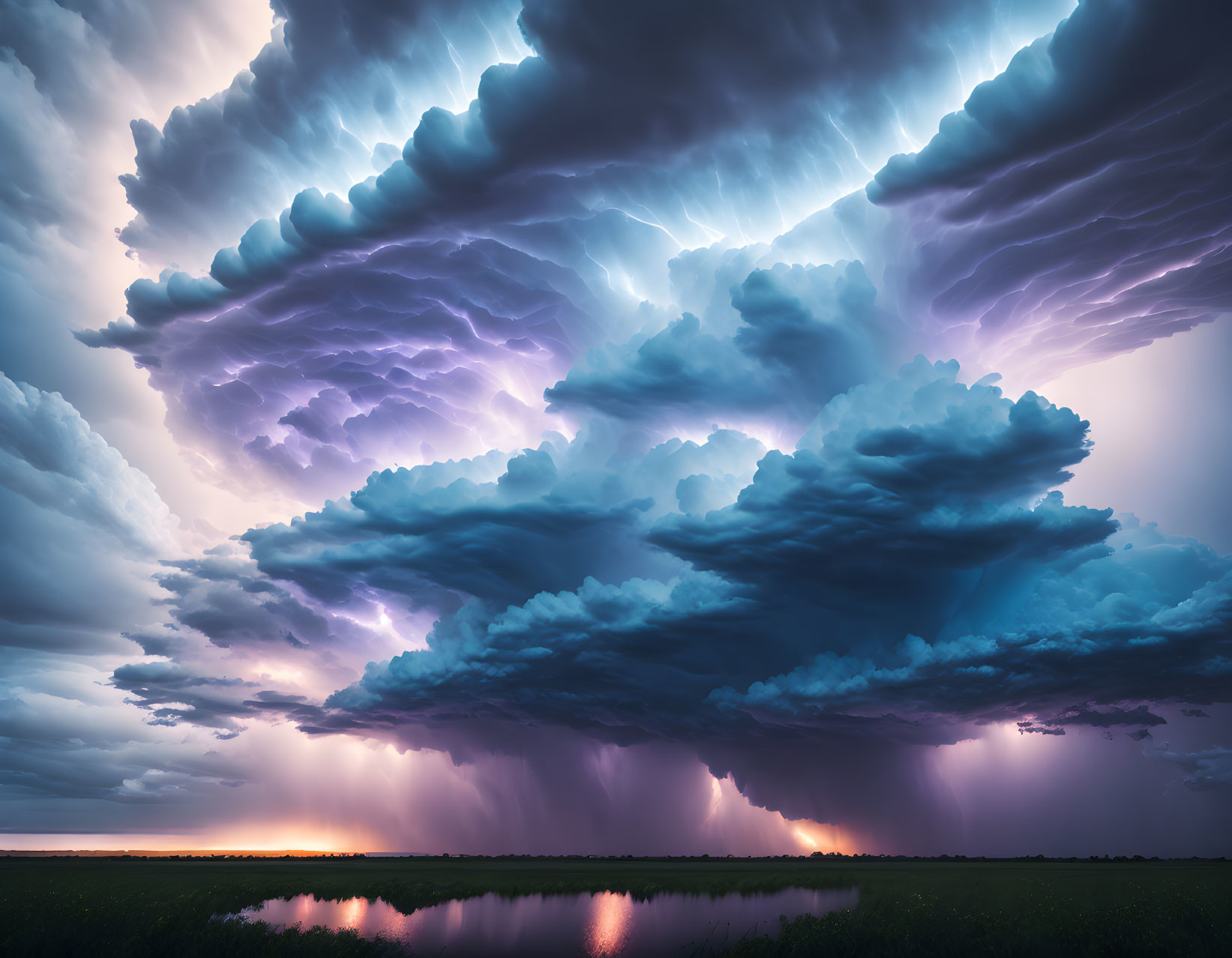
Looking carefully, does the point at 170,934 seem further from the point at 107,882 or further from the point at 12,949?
the point at 107,882

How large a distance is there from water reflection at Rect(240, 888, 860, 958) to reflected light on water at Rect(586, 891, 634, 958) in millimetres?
82

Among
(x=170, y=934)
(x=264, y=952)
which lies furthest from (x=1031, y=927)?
(x=170, y=934)

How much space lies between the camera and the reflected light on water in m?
58.5

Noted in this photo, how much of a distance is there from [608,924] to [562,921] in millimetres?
4822

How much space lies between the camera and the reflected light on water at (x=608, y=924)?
2303 inches

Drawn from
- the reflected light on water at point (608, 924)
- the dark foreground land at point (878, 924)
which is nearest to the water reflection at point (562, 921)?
the reflected light on water at point (608, 924)

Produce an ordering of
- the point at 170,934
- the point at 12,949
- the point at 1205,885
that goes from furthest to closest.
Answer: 1. the point at 1205,885
2. the point at 170,934
3. the point at 12,949

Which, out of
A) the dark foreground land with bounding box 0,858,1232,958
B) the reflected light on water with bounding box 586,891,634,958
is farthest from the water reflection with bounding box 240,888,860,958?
the dark foreground land with bounding box 0,858,1232,958

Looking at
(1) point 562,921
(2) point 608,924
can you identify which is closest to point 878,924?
(2) point 608,924

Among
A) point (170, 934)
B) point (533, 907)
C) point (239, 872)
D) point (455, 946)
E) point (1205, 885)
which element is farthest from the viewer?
point (239, 872)

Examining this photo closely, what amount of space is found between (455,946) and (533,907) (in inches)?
1212

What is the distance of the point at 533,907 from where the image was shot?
8581 cm

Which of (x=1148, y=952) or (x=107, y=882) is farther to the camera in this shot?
(x=107, y=882)

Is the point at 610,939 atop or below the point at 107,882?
below
